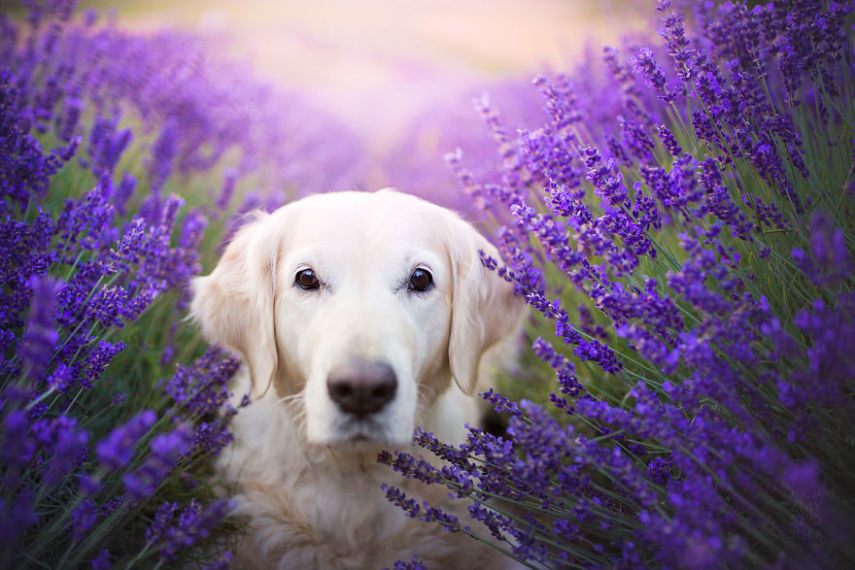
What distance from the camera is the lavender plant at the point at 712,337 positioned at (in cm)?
115

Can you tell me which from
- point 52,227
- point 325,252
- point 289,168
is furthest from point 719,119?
point 289,168

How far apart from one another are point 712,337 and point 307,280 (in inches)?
A: 51.0

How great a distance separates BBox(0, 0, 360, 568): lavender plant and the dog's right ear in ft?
0.34

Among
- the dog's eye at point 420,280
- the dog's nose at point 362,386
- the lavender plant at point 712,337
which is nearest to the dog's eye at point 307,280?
the dog's eye at point 420,280

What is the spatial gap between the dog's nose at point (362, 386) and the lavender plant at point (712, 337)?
0.19 meters

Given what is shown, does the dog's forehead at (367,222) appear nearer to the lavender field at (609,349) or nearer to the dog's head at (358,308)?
the dog's head at (358,308)

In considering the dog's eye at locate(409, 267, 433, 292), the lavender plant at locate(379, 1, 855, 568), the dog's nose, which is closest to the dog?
the dog's eye at locate(409, 267, 433, 292)

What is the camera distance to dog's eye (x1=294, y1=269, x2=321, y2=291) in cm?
195

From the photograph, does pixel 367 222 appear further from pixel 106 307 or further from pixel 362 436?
pixel 106 307

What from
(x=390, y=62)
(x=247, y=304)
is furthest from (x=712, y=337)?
(x=390, y=62)

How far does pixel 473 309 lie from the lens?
2.15m

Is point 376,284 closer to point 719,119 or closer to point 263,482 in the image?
point 263,482

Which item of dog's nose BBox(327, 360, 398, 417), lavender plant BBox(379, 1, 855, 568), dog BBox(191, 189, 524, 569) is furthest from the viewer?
dog BBox(191, 189, 524, 569)

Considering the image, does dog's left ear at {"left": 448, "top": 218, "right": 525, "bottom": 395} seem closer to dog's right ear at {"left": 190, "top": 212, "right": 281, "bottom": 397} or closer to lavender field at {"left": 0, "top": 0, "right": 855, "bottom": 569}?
lavender field at {"left": 0, "top": 0, "right": 855, "bottom": 569}
